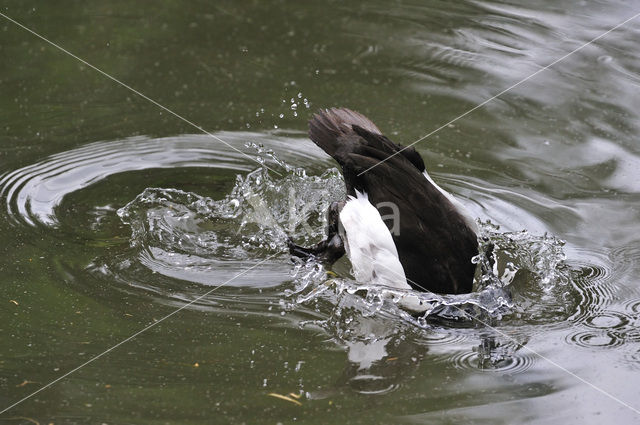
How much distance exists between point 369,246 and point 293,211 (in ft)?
2.88

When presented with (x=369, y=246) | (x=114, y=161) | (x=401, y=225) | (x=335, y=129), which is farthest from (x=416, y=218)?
(x=114, y=161)

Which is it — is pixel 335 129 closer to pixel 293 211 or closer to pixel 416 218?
pixel 416 218

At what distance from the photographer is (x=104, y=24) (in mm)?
6270

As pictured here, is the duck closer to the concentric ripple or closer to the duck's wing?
the duck's wing

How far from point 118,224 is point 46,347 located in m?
1.07

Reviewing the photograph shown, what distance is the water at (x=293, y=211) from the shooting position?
133 inches

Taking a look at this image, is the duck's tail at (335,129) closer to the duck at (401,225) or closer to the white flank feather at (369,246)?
the duck at (401,225)

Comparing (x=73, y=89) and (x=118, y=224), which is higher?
(x=73, y=89)

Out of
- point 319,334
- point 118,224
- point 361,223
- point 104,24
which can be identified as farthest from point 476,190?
point 104,24

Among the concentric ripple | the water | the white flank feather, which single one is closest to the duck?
the white flank feather

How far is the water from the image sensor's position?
3371mm

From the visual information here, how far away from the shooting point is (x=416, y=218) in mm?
3820

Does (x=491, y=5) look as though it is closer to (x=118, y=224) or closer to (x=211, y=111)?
(x=211, y=111)

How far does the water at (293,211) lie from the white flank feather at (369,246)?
78 millimetres
